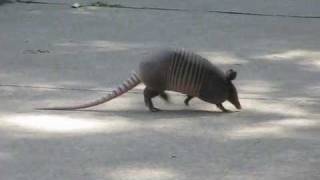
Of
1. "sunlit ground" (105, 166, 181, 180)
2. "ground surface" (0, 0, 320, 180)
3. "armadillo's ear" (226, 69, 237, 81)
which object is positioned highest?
"armadillo's ear" (226, 69, 237, 81)

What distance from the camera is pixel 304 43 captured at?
28.3 ft

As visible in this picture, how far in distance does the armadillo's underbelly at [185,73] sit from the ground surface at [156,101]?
0.19m

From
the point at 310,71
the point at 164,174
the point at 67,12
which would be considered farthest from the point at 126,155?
the point at 67,12

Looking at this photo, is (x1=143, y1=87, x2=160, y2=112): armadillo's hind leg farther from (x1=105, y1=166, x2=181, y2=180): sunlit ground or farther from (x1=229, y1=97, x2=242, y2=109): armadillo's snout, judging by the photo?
(x1=105, y1=166, x2=181, y2=180): sunlit ground

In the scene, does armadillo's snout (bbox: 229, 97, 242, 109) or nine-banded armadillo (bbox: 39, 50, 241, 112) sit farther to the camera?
armadillo's snout (bbox: 229, 97, 242, 109)

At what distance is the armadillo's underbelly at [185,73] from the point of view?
588 centimetres

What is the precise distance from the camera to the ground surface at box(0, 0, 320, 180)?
4672mm

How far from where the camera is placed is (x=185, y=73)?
5.89 m

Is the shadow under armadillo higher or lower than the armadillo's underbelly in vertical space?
lower

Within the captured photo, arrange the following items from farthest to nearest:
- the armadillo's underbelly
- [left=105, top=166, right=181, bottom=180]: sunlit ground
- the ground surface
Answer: the armadillo's underbelly
the ground surface
[left=105, top=166, right=181, bottom=180]: sunlit ground

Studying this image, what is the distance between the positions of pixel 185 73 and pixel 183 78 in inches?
1.5

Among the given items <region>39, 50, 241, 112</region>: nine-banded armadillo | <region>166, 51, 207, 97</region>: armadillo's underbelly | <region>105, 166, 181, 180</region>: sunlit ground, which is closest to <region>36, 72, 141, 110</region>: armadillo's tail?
<region>39, 50, 241, 112</region>: nine-banded armadillo

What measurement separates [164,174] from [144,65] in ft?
5.06

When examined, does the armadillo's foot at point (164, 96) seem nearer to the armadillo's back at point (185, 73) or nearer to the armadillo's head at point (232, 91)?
the armadillo's back at point (185, 73)
